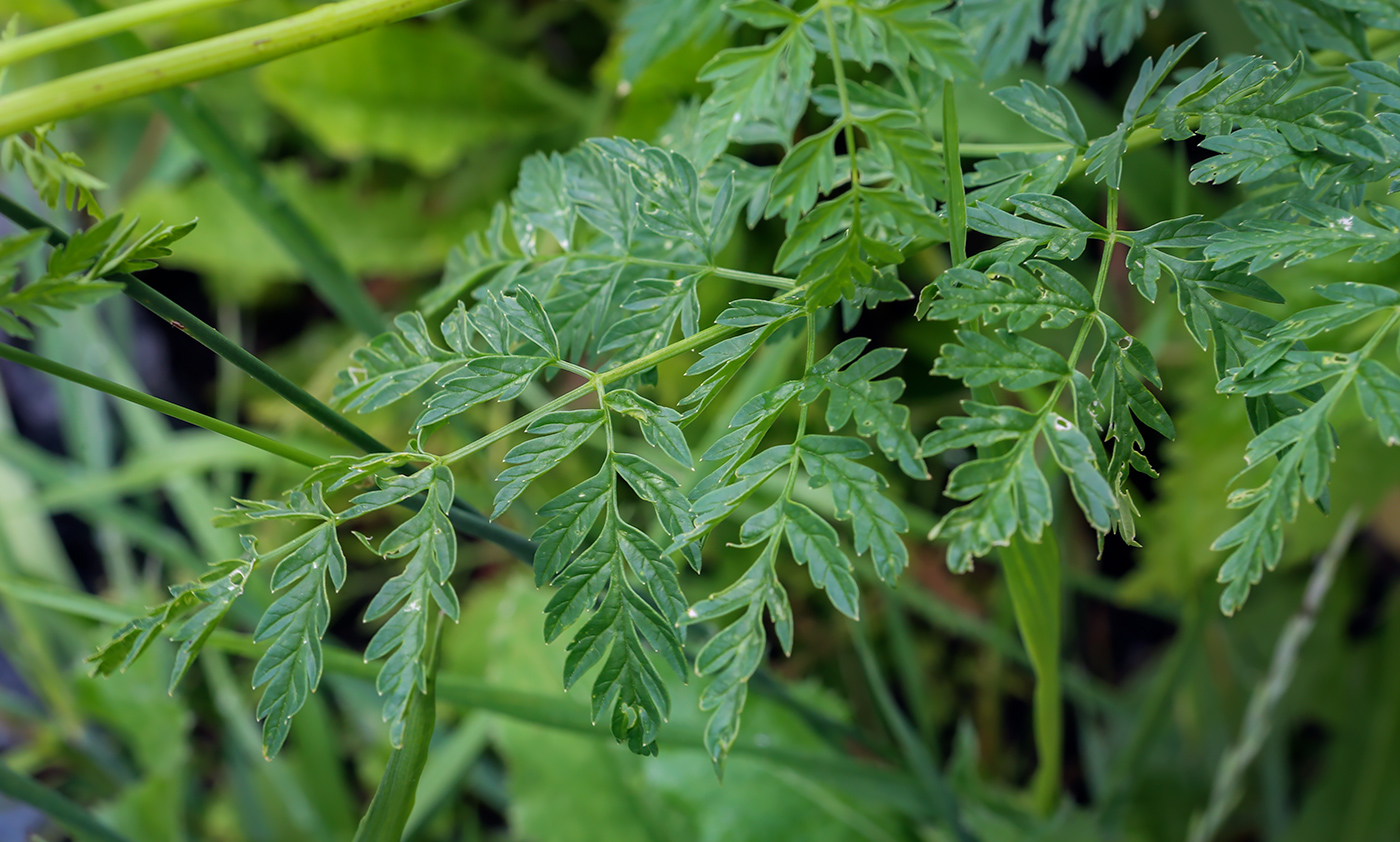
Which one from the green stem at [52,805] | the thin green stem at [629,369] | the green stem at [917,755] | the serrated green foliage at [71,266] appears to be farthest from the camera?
the green stem at [917,755]

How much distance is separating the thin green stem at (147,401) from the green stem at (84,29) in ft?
0.44

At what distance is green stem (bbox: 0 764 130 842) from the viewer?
Answer: 23.7 inches

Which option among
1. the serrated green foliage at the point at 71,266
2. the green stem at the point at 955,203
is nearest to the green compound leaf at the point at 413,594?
the serrated green foliage at the point at 71,266

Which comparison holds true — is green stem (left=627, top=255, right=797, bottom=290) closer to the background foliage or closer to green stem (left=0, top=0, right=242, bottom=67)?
the background foliage

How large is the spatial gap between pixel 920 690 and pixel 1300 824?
0.57 meters

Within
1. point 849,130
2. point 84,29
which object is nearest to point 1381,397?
point 849,130

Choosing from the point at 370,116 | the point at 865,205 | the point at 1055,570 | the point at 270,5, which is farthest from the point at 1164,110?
the point at 270,5

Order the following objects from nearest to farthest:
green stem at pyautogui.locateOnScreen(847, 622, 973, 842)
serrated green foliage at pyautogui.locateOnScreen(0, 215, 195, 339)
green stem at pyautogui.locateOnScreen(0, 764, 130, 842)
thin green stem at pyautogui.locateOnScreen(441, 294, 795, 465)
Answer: serrated green foliage at pyautogui.locateOnScreen(0, 215, 195, 339), thin green stem at pyautogui.locateOnScreen(441, 294, 795, 465), green stem at pyautogui.locateOnScreen(0, 764, 130, 842), green stem at pyautogui.locateOnScreen(847, 622, 973, 842)

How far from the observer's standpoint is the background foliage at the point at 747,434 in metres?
0.42

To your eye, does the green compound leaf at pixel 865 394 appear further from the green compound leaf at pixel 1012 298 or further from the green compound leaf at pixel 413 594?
the green compound leaf at pixel 413 594

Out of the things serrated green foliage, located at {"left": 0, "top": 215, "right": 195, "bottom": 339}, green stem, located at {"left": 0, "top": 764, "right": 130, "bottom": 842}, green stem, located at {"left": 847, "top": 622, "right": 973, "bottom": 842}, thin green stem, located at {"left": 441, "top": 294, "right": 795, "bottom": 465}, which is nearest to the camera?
serrated green foliage, located at {"left": 0, "top": 215, "right": 195, "bottom": 339}

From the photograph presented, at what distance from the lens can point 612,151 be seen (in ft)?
1.62

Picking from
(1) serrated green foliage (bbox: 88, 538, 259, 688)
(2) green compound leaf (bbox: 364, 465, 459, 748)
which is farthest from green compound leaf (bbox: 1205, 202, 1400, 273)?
(1) serrated green foliage (bbox: 88, 538, 259, 688)

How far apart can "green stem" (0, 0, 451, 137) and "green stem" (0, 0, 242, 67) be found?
1cm
